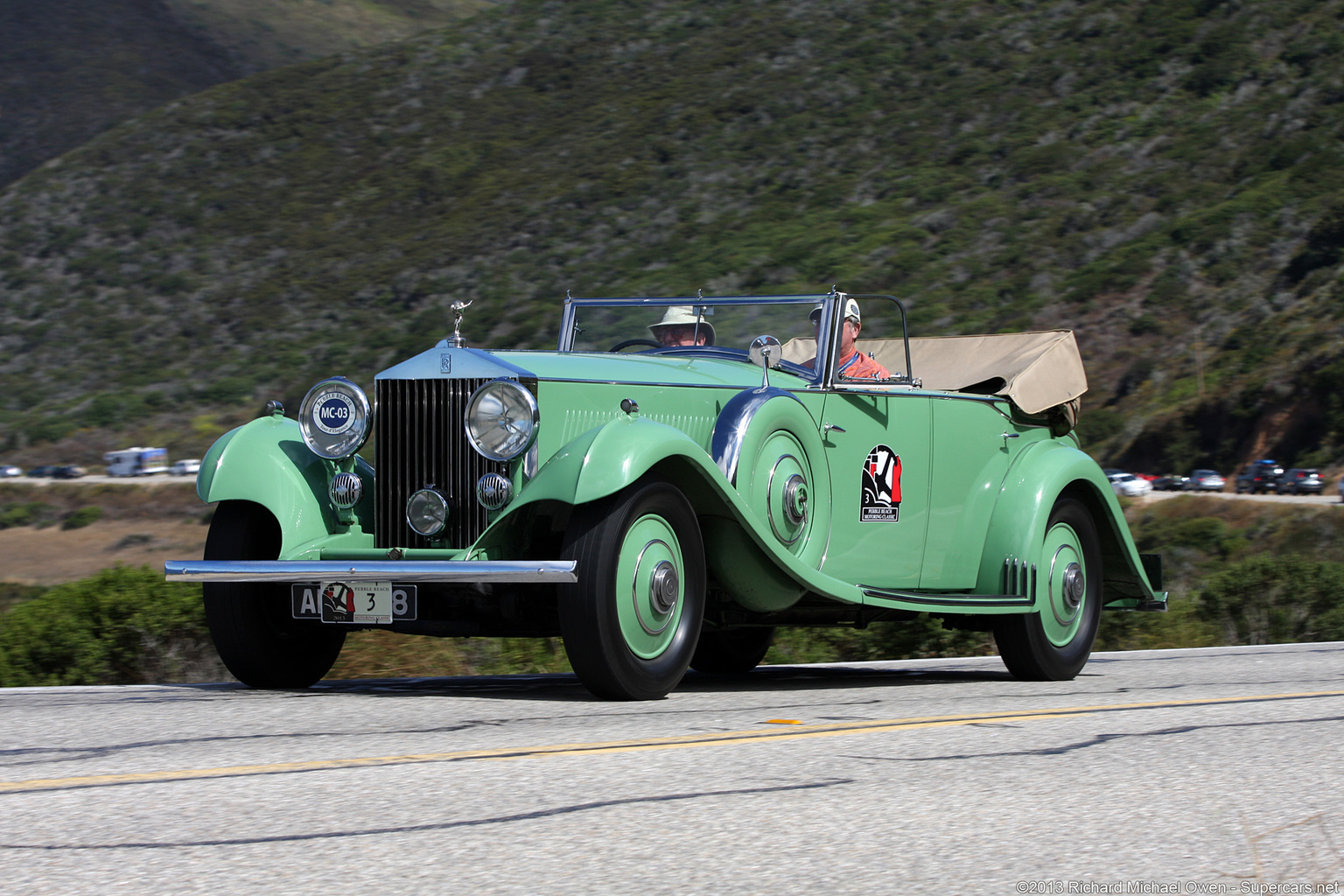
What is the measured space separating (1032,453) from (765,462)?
2.34 m

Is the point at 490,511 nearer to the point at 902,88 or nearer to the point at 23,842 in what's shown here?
the point at 23,842

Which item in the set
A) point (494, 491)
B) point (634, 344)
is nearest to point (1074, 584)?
point (634, 344)

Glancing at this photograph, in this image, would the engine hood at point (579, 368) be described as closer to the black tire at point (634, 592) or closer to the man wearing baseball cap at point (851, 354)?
the man wearing baseball cap at point (851, 354)

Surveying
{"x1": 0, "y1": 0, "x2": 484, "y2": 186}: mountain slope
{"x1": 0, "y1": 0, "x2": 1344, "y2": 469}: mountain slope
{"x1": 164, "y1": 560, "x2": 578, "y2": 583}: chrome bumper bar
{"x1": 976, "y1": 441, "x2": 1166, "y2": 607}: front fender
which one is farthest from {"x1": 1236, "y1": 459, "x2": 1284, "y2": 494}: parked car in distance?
{"x1": 0, "y1": 0, "x2": 484, "y2": 186}: mountain slope

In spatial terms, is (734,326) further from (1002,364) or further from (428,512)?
(428,512)

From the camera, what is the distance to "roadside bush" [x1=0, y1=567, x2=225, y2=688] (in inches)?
336

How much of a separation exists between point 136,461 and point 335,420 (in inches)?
1736

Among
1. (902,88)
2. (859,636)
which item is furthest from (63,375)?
(859,636)

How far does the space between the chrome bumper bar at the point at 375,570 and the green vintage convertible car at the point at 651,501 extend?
0.04ft

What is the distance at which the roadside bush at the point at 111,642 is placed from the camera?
8523mm

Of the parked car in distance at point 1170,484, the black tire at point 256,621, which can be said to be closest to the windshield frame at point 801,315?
the black tire at point 256,621

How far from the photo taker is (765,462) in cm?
691

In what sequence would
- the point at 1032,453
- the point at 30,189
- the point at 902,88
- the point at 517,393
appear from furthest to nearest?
the point at 30,189
the point at 902,88
the point at 1032,453
the point at 517,393

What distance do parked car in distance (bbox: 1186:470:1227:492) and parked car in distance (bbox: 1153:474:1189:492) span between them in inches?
10.1
